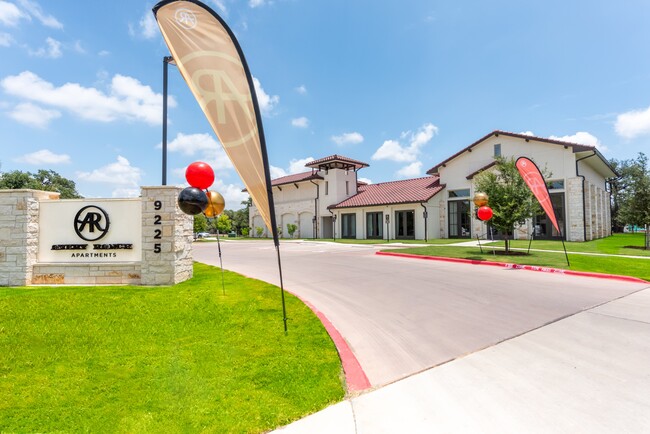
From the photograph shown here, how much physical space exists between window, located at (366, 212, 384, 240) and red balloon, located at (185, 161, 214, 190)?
82.0 ft

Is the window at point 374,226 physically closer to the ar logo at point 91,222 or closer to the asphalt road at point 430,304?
the asphalt road at point 430,304

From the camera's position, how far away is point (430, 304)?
22.1ft

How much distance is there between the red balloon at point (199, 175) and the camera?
7152 millimetres

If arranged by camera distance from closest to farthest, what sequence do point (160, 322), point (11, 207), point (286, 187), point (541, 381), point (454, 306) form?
1. point (541, 381)
2. point (160, 322)
3. point (454, 306)
4. point (11, 207)
5. point (286, 187)

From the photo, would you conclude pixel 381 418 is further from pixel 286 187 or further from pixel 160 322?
pixel 286 187

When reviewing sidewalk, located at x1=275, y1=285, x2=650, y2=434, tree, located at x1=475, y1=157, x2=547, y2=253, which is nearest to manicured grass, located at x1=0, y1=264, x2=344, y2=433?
sidewalk, located at x1=275, y1=285, x2=650, y2=434

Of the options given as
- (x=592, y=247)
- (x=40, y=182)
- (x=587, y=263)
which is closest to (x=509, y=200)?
(x=587, y=263)

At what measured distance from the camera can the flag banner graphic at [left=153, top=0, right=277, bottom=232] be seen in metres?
4.69

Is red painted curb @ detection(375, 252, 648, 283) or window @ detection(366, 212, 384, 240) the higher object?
window @ detection(366, 212, 384, 240)

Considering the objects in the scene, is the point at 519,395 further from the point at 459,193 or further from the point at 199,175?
the point at 459,193

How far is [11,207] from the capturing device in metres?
8.10

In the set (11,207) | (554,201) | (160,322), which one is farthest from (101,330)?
(554,201)

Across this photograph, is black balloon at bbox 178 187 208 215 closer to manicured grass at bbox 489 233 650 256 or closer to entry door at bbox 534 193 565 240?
manicured grass at bbox 489 233 650 256

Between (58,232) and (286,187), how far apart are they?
3215 cm
